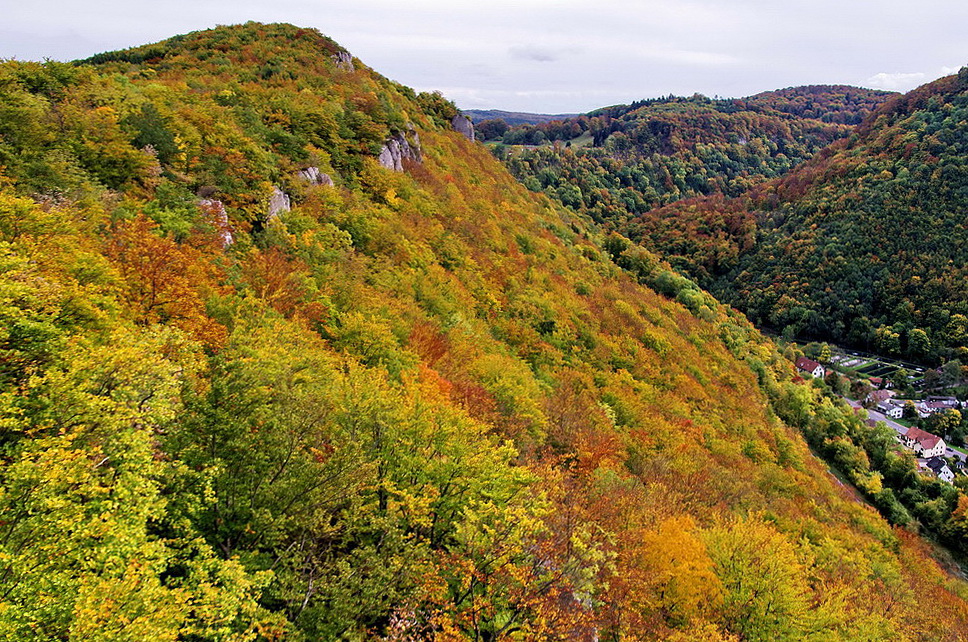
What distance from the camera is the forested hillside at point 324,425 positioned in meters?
8.90

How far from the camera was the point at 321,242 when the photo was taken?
2861 cm

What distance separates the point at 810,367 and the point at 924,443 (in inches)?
1007

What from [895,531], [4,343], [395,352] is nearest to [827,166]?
[895,531]

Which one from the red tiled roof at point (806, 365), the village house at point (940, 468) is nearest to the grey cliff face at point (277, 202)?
the village house at point (940, 468)

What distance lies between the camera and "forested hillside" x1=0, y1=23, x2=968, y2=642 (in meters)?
8.90

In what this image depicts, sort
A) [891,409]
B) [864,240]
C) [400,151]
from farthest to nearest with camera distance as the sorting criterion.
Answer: [864,240], [891,409], [400,151]

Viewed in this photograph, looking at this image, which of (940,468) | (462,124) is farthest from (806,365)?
(462,124)

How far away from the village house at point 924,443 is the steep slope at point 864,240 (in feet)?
130

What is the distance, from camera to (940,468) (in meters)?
79.9

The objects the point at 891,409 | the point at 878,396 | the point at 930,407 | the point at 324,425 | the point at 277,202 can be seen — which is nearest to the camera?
the point at 324,425

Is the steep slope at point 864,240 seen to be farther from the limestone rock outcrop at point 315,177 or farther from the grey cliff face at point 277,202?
the grey cliff face at point 277,202

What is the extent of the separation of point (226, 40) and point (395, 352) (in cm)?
4772

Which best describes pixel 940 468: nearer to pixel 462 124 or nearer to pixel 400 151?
pixel 462 124

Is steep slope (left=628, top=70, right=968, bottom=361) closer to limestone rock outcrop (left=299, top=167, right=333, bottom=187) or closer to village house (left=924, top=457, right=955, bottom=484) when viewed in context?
village house (left=924, top=457, right=955, bottom=484)
